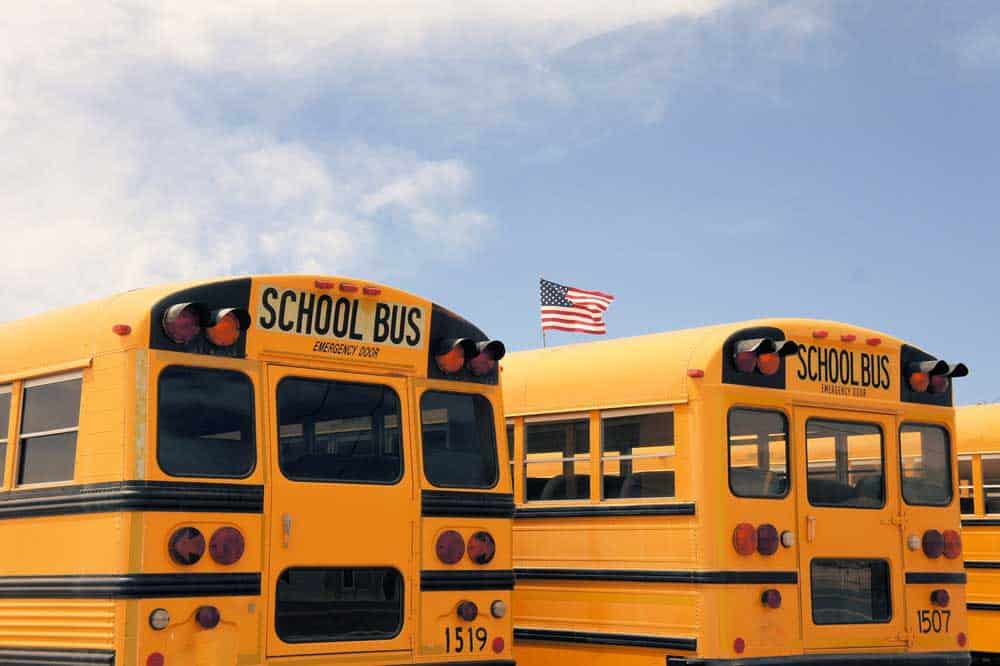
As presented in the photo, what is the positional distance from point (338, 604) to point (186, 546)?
1011 millimetres

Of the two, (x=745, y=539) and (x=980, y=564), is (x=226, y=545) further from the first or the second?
(x=980, y=564)

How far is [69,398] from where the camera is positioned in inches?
293

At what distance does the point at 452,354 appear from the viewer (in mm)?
8375

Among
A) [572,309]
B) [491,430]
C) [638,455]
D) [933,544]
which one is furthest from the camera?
[572,309]

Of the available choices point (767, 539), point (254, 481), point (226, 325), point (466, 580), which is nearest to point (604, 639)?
point (767, 539)

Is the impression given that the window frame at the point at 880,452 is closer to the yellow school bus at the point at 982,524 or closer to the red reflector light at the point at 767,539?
the red reflector light at the point at 767,539

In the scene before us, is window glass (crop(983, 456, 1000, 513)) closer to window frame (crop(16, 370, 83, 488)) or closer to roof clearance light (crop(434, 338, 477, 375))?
roof clearance light (crop(434, 338, 477, 375))

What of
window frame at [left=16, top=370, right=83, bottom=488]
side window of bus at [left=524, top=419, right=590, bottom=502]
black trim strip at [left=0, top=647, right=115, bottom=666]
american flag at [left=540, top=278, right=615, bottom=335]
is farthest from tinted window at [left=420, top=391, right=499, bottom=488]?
american flag at [left=540, top=278, right=615, bottom=335]

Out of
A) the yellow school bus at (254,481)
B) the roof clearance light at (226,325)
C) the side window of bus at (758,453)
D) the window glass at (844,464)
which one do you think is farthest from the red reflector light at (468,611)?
the window glass at (844,464)

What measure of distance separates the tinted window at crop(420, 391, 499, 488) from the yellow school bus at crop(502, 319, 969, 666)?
1.29 m

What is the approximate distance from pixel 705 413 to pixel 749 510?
683 millimetres

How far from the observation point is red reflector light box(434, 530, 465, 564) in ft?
26.7

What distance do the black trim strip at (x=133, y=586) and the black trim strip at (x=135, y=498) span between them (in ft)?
1.05

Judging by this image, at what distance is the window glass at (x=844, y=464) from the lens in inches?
376
